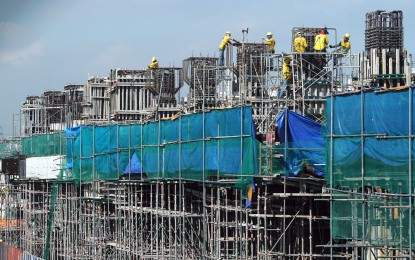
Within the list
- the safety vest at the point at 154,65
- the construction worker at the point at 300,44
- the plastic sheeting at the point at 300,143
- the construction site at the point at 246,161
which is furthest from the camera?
the safety vest at the point at 154,65

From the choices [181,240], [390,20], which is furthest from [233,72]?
[390,20]

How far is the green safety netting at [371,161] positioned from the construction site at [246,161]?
4 centimetres

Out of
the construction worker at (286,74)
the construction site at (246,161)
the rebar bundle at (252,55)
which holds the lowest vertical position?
the construction site at (246,161)

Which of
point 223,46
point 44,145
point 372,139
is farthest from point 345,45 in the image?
point 44,145

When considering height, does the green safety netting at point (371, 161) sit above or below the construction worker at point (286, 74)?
below

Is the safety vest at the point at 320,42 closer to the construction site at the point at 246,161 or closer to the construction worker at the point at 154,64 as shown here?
the construction site at the point at 246,161

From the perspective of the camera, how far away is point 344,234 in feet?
88.7

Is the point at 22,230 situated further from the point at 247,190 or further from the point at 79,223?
the point at 247,190

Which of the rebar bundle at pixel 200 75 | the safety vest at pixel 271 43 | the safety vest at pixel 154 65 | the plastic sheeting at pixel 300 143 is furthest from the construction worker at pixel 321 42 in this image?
the safety vest at pixel 154 65

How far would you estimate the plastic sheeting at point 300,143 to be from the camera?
102ft

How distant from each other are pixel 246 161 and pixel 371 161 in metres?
7.51

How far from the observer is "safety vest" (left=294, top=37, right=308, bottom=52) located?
34875 millimetres

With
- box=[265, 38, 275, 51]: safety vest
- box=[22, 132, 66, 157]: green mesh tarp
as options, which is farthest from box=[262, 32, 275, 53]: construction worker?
box=[22, 132, 66, 157]: green mesh tarp

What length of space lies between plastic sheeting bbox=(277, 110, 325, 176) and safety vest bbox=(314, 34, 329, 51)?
4.04 meters
